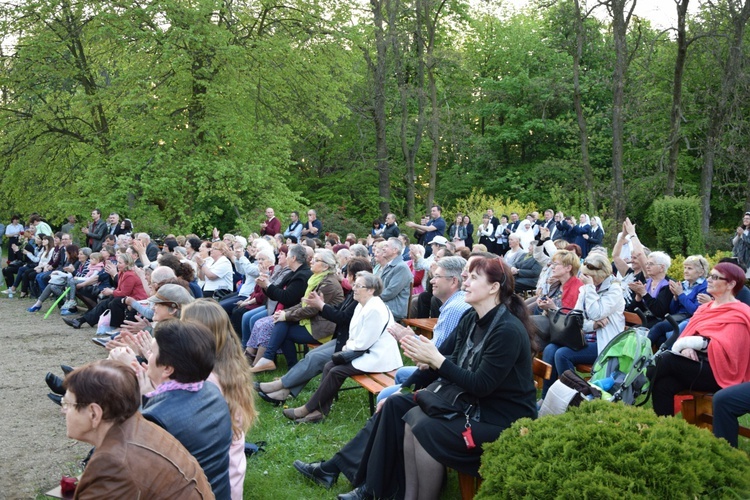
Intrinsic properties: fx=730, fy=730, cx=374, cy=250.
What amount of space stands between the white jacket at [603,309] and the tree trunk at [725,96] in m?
16.8

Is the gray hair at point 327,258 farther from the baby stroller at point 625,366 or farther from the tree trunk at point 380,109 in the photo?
the tree trunk at point 380,109

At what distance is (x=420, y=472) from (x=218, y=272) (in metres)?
7.21

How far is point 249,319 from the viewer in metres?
9.42

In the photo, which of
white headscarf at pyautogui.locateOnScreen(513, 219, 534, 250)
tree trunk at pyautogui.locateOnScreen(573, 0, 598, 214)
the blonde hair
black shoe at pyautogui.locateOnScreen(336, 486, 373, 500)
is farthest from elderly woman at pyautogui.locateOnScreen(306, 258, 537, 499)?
tree trunk at pyautogui.locateOnScreen(573, 0, 598, 214)

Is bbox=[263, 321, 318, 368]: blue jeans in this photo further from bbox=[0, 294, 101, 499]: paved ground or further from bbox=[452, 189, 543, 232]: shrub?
bbox=[452, 189, 543, 232]: shrub

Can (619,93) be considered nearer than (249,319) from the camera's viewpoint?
No

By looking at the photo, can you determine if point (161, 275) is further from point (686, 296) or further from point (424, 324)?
point (686, 296)

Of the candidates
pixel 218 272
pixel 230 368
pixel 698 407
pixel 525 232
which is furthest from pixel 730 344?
pixel 525 232

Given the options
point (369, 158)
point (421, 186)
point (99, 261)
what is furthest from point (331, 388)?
point (421, 186)

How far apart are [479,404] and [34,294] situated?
15.1 m

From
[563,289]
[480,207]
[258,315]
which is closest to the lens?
[563,289]

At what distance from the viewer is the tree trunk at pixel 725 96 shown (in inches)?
811

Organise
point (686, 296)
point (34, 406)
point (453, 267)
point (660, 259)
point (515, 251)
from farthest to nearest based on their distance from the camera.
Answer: point (515, 251) → point (34, 406) → point (660, 259) → point (686, 296) → point (453, 267)

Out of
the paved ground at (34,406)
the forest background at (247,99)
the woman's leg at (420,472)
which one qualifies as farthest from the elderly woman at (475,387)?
the forest background at (247,99)
